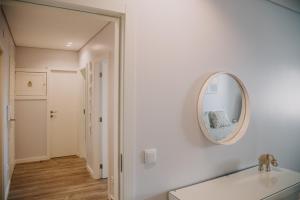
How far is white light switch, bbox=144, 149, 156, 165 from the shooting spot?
140cm

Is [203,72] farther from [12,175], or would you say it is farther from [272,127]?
Result: [12,175]

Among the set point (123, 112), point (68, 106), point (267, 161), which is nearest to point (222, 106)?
point (267, 161)

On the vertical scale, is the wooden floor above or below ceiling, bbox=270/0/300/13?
below

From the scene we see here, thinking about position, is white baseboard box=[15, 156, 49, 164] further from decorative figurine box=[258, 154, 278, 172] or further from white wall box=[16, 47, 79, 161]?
decorative figurine box=[258, 154, 278, 172]

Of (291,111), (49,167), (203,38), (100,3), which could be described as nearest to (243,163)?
(291,111)

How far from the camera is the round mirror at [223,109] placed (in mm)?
1683

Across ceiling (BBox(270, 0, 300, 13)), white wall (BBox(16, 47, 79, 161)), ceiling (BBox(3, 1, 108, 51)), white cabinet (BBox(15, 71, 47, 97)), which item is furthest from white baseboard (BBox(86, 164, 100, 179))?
ceiling (BBox(270, 0, 300, 13))

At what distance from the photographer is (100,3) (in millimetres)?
1234

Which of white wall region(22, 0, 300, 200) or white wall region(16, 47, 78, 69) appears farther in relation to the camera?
white wall region(16, 47, 78, 69)

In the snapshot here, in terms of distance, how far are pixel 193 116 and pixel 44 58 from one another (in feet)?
14.5

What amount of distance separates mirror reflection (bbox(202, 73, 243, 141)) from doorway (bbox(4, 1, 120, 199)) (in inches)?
87.7

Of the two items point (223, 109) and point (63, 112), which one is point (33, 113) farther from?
point (223, 109)

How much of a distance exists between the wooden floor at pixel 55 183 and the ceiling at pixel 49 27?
249cm

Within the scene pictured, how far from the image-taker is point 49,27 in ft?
11.1
